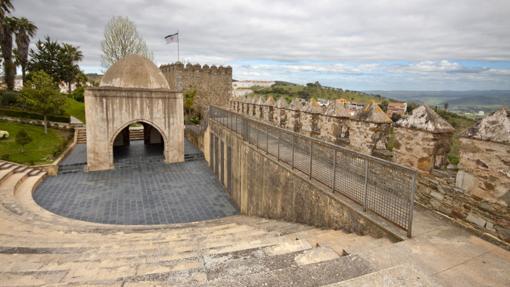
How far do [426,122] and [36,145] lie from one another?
77.4 ft

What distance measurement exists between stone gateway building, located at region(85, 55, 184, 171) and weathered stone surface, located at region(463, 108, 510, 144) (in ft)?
57.0

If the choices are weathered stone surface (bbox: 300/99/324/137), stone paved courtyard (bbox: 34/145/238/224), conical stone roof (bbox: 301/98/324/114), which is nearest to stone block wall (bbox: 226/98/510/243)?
conical stone roof (bbox: 301/98/324/114)

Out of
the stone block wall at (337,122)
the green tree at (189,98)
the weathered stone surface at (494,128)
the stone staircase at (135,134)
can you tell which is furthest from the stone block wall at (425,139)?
the green tree at (189,98)

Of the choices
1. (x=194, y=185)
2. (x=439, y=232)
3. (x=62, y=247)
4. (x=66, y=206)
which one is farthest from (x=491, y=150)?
(x=66, y=206)

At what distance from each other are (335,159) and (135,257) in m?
4.72

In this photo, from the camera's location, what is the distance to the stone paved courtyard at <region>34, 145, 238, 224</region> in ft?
38.3

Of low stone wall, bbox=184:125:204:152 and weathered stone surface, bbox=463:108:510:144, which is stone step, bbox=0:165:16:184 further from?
weathered stone surface, bbox=463:108:510:144

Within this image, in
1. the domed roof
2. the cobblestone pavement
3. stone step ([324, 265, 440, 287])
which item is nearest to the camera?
stone step ([324, 265, 440, 287])

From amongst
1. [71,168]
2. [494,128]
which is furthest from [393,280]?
[71,168]

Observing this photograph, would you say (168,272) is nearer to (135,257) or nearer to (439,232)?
(135,257)

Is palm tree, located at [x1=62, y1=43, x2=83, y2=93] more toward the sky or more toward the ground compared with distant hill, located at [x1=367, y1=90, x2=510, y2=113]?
more toward the sky

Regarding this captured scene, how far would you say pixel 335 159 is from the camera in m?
6.38

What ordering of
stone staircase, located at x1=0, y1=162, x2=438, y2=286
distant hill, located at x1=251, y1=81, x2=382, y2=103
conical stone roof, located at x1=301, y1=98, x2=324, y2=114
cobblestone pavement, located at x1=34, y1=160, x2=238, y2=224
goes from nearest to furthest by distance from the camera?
stone staircase, located at x1=0, y1=162, x2=438, y2=286 < conical stone roof, located at x1=301, y1=98, x2=324, y2=114 < cobblestone pavement, located at x1=34, y1=160, x2=238, y2=224 < distant hill, located at x1=251, y1=81, x2=382, y2=103

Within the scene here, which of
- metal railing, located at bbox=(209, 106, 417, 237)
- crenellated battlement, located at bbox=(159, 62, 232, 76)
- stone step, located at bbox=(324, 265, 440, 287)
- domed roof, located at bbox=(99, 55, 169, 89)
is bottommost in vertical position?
stone step, located at bbox=(324, 265, 440, 287)
